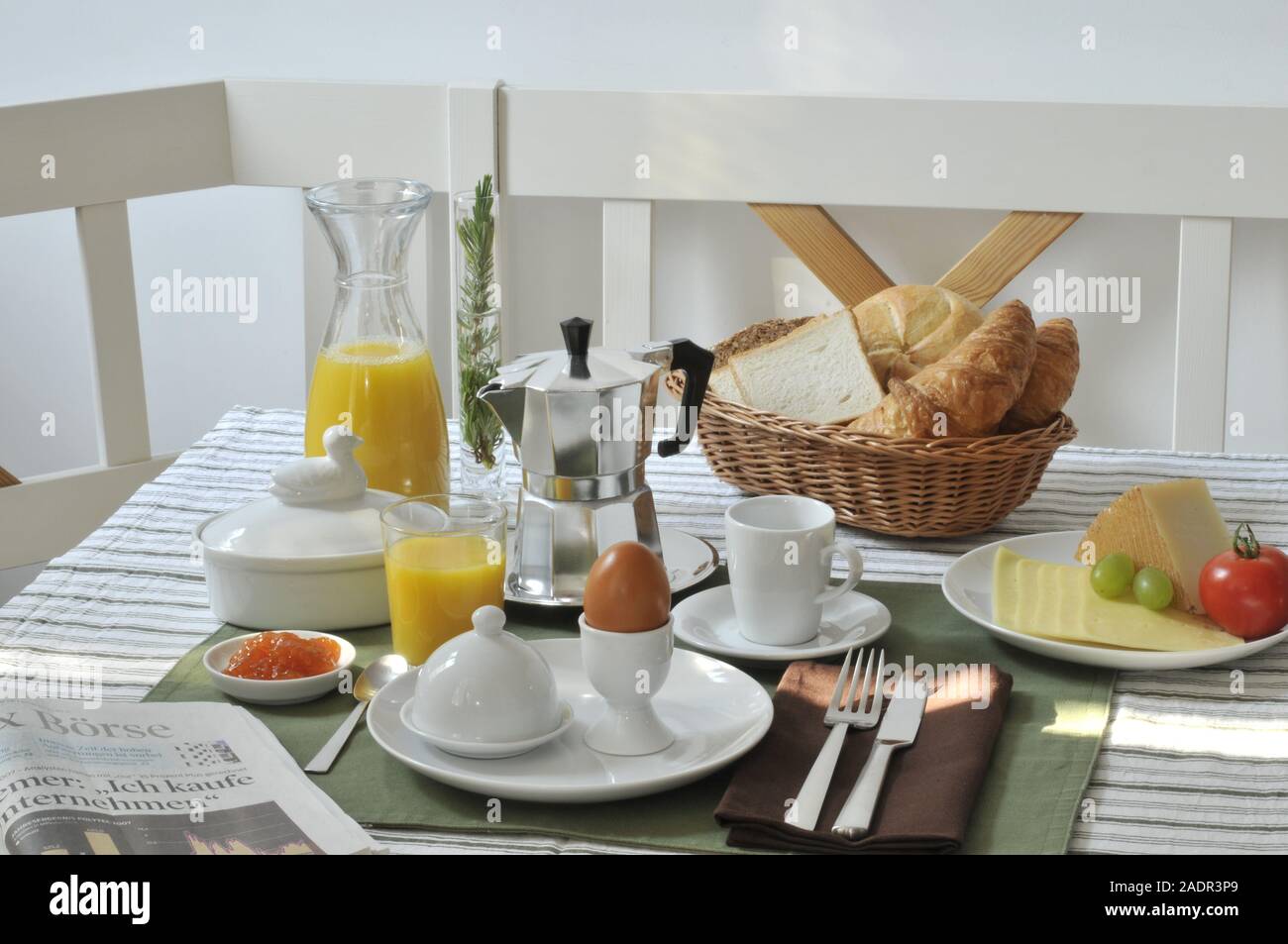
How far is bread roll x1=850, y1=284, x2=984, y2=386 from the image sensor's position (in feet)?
4.10

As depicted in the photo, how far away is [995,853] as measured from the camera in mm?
664

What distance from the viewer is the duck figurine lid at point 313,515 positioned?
2.98 ft

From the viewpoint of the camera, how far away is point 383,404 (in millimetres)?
1031

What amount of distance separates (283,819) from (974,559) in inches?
22.2

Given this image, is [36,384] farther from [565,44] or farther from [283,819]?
[283,819]

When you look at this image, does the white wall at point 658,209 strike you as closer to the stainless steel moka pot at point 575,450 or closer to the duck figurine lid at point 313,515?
the stainless steel moka pot at point 575,450

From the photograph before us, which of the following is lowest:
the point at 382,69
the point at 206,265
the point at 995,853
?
the point at 995,853

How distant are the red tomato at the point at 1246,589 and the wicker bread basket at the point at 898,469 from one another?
212 mm

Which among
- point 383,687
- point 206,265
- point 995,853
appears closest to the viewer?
point 995,853

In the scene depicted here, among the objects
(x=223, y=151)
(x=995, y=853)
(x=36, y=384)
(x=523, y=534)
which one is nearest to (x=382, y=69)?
(x=223, y=151)

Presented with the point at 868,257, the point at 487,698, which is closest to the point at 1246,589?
the point at 487,698

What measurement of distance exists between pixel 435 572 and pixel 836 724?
0.27 metres

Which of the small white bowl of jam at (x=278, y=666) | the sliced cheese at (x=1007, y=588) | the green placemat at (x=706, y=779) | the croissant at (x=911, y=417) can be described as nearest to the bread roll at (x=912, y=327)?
the croissant at (x=911, y=417)

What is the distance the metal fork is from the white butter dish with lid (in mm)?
320
